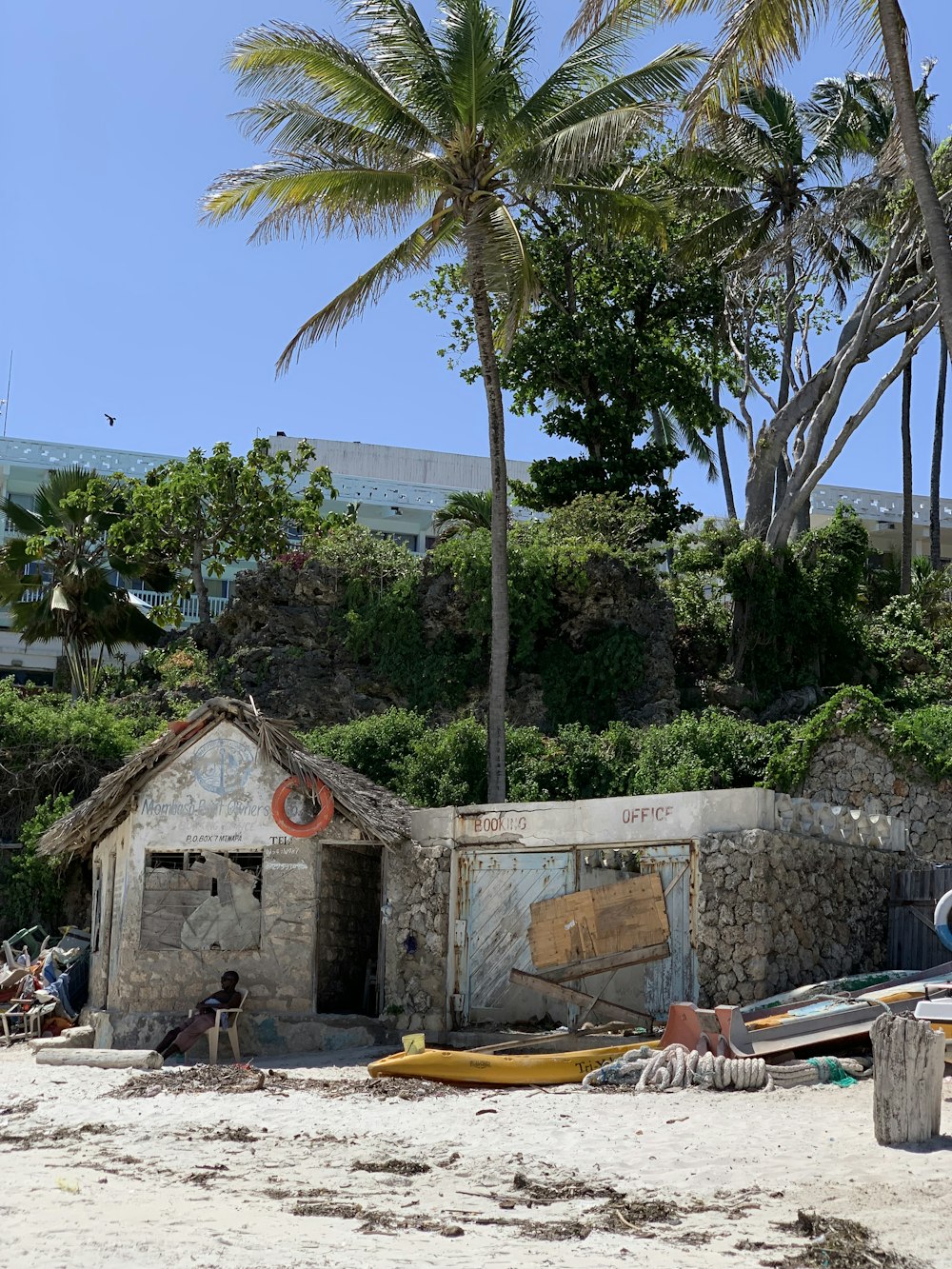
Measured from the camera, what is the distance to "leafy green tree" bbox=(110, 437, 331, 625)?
1149 inches

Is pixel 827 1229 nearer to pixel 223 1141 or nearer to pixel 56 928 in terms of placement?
pixel 223 1141

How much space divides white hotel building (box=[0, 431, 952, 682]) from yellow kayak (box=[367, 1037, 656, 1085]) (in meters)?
23.9

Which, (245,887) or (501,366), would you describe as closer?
(245,887)

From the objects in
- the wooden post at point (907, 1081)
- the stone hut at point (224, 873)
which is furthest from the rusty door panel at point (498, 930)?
the wooden post at point (907, 1081)

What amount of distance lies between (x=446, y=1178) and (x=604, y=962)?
6465mm

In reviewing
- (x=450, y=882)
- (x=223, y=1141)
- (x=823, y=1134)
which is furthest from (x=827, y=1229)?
(x=450, y=882)

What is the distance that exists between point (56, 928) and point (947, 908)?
1338cm

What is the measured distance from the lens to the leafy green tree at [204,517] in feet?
95.8

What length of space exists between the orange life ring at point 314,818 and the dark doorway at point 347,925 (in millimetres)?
1329

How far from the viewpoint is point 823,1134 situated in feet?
32.4

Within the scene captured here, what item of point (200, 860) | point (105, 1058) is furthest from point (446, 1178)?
point (200, 860)

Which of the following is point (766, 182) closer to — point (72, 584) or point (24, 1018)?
point (72, 584)

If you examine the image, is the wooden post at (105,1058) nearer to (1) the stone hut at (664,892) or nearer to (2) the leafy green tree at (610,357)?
(1) the stone hut at (664,892)

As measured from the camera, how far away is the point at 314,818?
16.3 m
